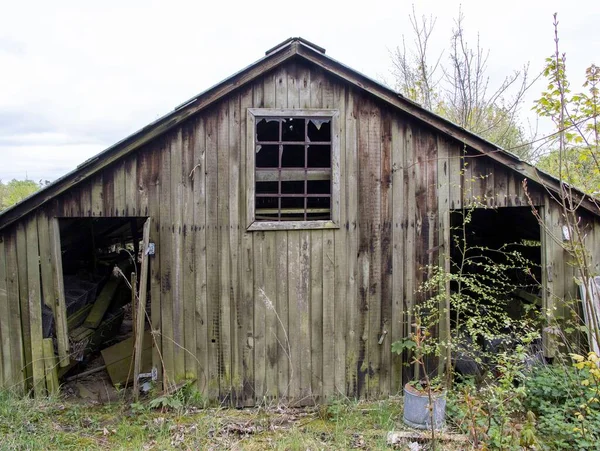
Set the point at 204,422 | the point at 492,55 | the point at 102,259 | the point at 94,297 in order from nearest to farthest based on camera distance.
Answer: the point at 204,422 < the point at 94,297 < the point at 102,259 < the point at 492,55

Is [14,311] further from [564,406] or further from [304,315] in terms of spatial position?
[564,406]

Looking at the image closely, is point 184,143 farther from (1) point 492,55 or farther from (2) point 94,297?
(1) point 492,55

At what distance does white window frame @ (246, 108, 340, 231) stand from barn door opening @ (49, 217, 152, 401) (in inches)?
52.1

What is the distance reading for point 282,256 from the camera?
5.57m

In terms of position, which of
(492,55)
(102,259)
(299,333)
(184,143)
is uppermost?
(492,55)

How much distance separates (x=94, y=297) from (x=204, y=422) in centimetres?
396

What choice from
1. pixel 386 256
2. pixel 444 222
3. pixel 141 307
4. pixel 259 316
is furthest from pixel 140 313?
pixel 444 222

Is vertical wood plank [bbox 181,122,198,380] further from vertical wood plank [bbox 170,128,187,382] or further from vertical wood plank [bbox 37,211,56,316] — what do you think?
vertical wood plank [bbox 37,211,56,316]

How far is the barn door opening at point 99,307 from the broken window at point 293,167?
1.69 m

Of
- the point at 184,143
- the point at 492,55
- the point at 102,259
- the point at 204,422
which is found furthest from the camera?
the point at 492,55

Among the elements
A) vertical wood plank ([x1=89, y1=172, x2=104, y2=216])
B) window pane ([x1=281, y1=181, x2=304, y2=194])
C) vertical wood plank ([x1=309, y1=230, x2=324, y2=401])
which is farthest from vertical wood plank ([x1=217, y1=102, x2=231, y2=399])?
window pane ([x1=281, y1=181, x2=304, y2=194])

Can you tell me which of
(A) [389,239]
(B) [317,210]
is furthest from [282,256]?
(A) [389,239]

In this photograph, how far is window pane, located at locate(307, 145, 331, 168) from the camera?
24.7 feet

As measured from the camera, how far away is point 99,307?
747 cm
